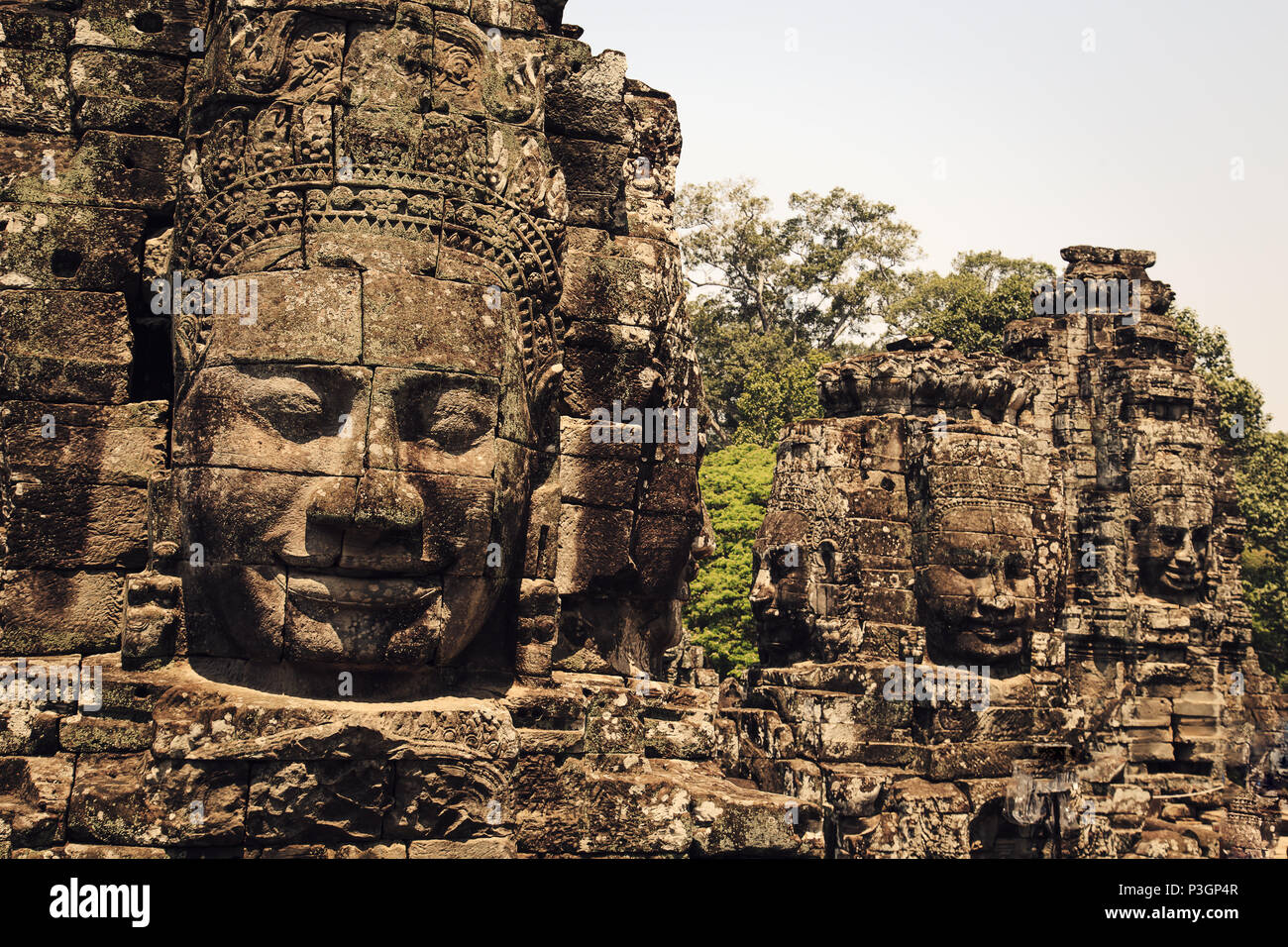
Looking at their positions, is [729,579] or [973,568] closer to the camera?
[973,568]

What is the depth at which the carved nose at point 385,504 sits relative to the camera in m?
5.21

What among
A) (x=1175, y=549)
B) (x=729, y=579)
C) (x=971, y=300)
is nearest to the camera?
(x=1175, y=549)

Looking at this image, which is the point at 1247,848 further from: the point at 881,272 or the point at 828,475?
the point at 881,272

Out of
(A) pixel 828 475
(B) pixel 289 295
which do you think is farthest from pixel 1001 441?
(B) pixel 289 295

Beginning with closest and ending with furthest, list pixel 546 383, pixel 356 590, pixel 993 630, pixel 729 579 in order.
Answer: pixel 356 590
pixel 546 383
pixel 993 630
pixel 729 579

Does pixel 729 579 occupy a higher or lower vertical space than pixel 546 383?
lower

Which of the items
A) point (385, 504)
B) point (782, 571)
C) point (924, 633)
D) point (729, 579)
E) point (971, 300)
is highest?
point (971, 300)

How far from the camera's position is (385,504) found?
5.23m

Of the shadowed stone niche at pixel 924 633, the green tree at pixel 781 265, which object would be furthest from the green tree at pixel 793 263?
the shadowed stone niche at pixel 924 633

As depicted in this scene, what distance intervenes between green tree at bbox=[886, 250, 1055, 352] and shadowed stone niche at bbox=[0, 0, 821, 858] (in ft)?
82.6

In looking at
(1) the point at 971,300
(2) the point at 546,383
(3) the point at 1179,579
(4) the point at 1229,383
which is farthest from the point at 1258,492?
(2) the point at 546,383

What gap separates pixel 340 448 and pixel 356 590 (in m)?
0.58

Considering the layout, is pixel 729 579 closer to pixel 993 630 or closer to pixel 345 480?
pixel 993 630
